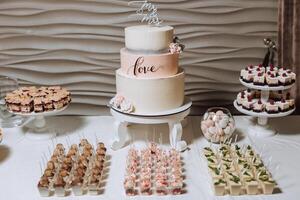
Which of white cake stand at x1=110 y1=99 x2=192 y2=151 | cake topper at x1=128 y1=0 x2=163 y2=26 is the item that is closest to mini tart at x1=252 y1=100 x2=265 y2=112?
white cake stand at x1=110 y1=99 x2=192 y2=151

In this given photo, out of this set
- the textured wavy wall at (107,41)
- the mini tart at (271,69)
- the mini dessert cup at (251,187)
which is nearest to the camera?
the mini dessert cup at (251,187)

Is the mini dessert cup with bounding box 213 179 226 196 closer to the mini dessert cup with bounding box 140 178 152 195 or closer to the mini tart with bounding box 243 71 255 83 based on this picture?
the mini dessert cup with bounding box 140 178 152 195

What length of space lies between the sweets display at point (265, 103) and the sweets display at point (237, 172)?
15 cm

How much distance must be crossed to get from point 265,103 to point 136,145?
0.46m

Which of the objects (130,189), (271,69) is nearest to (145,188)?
(130,189)

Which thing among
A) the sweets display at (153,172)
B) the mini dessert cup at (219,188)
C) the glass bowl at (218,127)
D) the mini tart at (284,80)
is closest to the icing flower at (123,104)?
the sweets display at (153,172)

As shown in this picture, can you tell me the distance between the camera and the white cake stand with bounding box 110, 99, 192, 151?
1395mm

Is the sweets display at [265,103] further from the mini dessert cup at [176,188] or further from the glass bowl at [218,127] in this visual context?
the mini dessert cup at [176,188]

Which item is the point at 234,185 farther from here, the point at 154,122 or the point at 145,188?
the point at 154,122

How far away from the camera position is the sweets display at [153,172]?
1.19 meters

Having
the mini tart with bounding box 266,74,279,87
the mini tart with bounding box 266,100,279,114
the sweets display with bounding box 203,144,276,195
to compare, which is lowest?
the sweets display with bounding box 203,144,276,195

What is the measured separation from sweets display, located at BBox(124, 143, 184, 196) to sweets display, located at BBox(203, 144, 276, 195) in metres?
0.10

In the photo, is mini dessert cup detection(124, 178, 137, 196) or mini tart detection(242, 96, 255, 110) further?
mini tart detection(242, 96, 255, 110)

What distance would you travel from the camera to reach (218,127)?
4.82 ft
